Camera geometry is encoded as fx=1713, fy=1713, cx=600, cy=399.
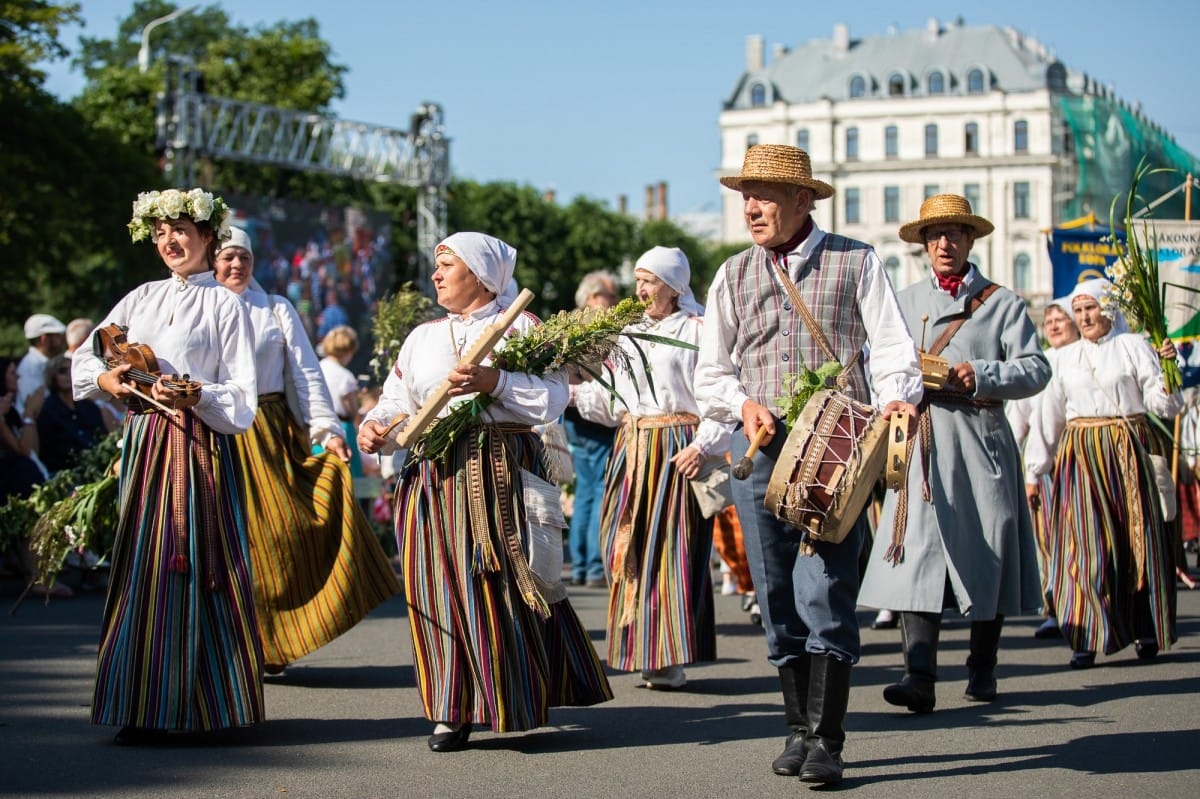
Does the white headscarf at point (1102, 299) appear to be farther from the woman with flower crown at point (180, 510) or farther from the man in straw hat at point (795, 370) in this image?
the woman with flower crown at point (180, 510)

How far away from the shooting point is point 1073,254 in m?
15.9

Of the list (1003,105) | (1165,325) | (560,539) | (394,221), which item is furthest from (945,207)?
(1003,105)

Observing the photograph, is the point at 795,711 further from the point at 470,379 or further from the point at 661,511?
the point at 661,511

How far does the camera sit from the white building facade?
10281 centimetres

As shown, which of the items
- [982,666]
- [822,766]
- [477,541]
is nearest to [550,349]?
[477,541]

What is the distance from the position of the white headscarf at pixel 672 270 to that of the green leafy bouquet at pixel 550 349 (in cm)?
190

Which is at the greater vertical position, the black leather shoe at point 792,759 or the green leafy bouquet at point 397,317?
the green leafy bouquet at point 397,317

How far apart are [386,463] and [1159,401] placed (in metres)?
4.28

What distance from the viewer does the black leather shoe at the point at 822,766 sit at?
568 centimetres

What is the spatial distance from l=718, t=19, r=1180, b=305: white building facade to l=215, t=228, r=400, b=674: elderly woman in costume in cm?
9519

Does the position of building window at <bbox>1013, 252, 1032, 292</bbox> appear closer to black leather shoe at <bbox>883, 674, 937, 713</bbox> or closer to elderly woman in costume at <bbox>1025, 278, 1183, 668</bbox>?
elderly woman in costume at <bbox>1025, 278, 1183, 668</bbox>

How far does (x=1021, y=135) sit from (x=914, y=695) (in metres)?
101

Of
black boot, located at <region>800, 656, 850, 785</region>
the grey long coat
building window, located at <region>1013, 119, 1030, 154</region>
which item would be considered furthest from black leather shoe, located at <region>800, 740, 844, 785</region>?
building window, located at <region>1013, 119, 1030, 154</region>

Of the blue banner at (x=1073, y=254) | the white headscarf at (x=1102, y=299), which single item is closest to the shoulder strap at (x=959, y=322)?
the white headscarf at (x=1102, y=299)
